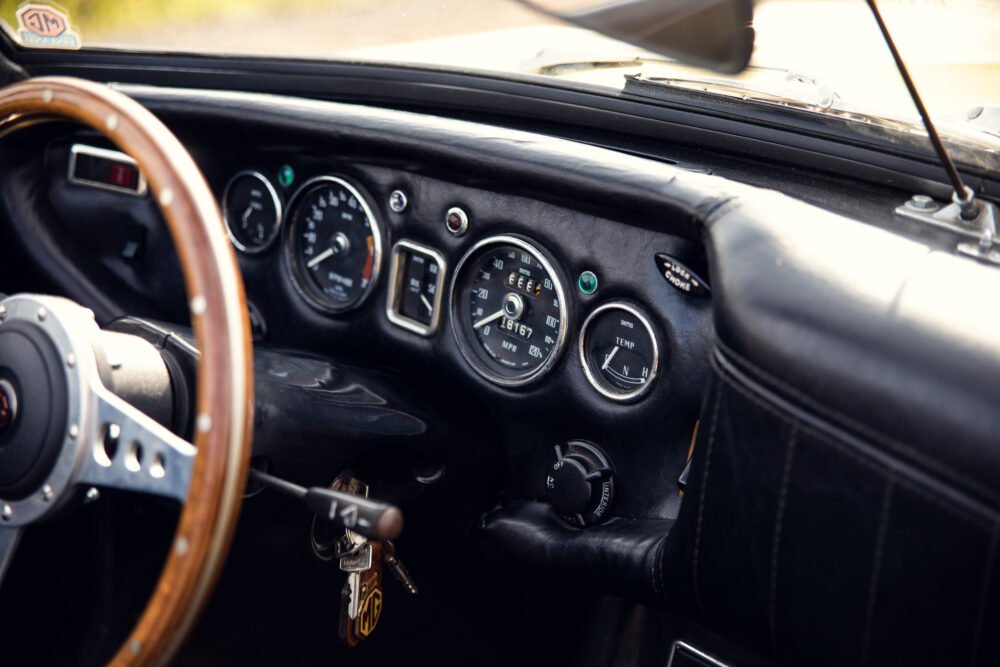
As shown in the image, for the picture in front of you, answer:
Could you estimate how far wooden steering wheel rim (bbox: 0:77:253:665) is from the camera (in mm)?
1020

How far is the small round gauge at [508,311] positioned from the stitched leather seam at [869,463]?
0.54 metres

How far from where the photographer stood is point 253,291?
209 centimetres

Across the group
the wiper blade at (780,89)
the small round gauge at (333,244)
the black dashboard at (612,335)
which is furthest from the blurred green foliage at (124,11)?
the wiper blade at (780,89)

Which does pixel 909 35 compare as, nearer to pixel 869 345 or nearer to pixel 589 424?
pixel 869 345

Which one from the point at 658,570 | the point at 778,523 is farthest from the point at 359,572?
the point at 778,523

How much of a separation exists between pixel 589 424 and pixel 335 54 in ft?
3.18

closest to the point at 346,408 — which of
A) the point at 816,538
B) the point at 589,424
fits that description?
the point at 589,424

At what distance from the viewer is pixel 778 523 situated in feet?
3.81

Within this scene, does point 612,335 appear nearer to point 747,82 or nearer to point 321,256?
point 747,82

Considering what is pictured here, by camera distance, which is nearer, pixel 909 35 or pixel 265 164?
pixel 909 35

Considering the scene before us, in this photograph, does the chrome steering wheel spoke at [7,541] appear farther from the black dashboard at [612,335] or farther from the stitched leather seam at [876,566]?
the stitched leather seam at [876,566]

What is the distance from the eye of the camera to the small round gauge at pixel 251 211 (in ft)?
6.61

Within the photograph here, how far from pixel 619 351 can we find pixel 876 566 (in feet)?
2.10

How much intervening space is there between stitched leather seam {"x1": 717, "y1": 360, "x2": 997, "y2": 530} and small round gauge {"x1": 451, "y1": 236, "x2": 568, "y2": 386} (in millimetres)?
538
